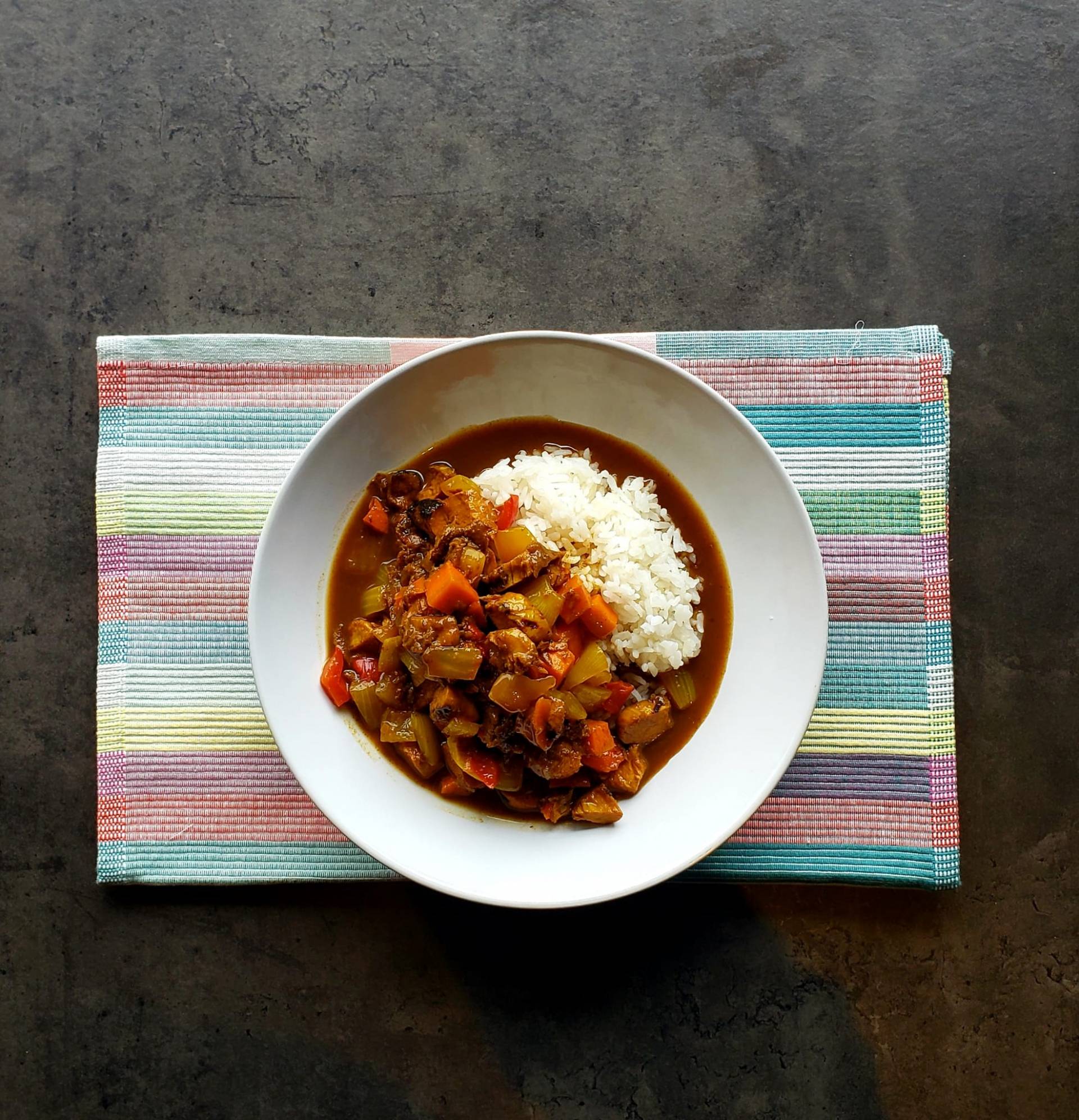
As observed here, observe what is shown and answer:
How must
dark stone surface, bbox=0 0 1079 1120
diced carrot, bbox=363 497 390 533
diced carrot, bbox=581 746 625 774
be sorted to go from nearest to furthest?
diced carrot, bbox=581 746 625 774, diced carrot, bbox=363 497 390 533, dark stone surface, bbox=0 0 1079 1120

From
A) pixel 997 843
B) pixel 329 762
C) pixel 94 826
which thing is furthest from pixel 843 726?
pixel 94 826

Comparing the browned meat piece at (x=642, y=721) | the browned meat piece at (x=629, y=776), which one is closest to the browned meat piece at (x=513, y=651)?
the browned meat piece at (x=642, y=721)

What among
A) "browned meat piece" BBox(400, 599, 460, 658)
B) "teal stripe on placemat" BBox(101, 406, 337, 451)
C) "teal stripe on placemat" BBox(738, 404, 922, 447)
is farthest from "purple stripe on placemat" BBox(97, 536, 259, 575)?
"teal stripe on placemat" BBox(738, 404, 922, 447)

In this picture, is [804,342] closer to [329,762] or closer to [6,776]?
[329,762]

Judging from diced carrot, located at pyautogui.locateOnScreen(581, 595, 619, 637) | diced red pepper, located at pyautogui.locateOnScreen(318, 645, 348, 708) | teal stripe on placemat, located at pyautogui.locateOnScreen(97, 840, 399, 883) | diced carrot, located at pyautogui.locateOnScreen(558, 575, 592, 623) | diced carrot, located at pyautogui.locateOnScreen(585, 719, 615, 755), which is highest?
diced carrot, located at pyautogui.locateOnScreen(558, 575, 592, 623)

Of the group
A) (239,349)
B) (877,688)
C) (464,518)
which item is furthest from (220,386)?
(877,688)

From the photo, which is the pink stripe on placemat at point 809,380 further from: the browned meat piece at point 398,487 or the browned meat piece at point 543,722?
the browned meat piece at point 543,722

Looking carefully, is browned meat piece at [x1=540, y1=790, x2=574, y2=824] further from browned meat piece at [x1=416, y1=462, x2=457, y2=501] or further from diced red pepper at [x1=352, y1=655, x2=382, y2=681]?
browned meat piece at [x1=416, y1=462, x2=457, y2=501]
